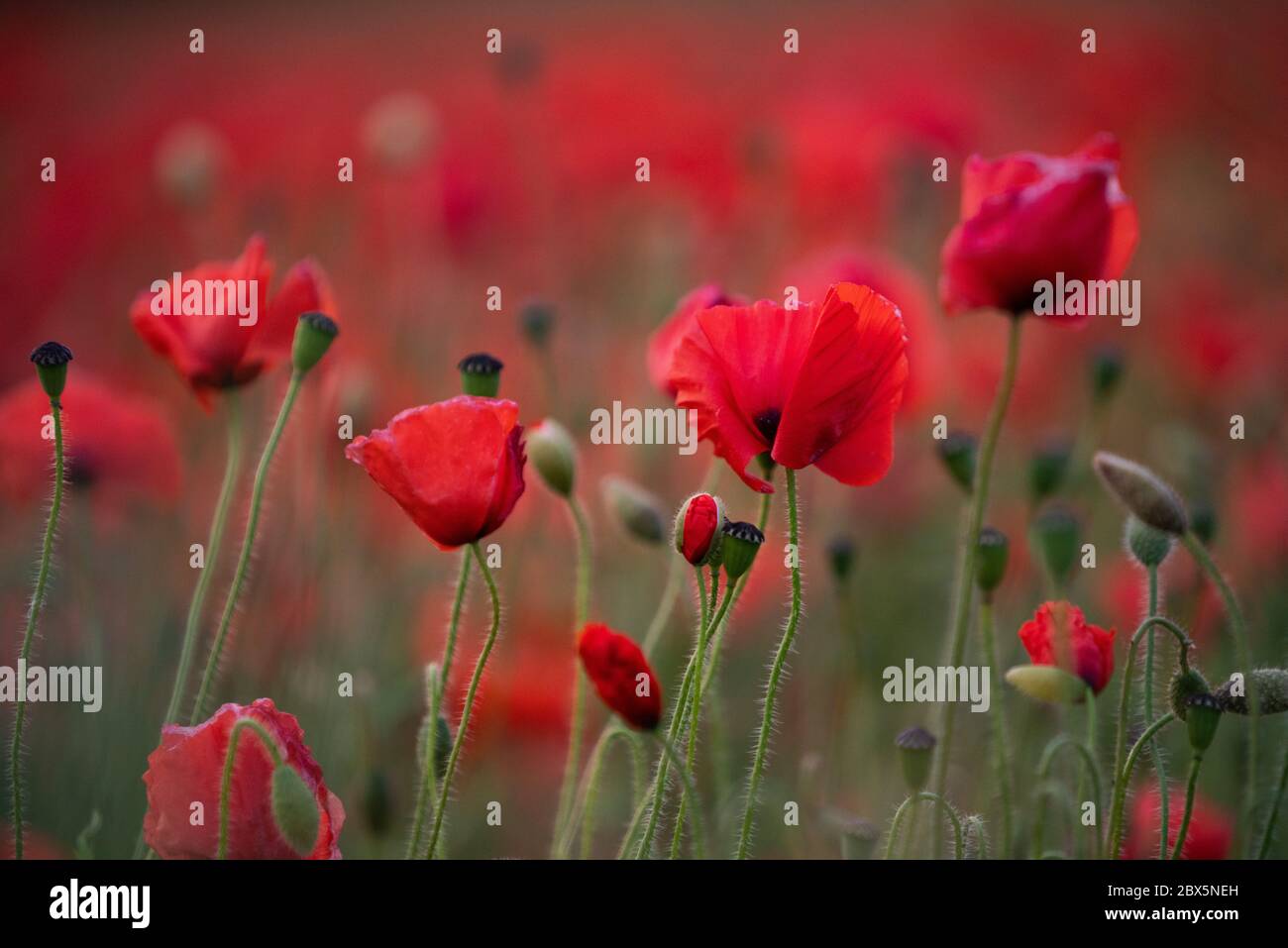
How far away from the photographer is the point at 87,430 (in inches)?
54.0

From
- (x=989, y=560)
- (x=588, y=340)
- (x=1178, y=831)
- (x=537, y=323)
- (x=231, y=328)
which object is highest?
(x=588, y=340)

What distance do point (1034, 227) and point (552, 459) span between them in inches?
18.0

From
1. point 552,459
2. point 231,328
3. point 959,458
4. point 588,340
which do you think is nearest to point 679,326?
point 552,459

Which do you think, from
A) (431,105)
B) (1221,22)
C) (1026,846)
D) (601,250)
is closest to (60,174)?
(431,105)

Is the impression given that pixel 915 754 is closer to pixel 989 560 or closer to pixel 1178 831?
pixel 989 560

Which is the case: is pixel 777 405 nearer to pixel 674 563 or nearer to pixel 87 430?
pixel 674 563

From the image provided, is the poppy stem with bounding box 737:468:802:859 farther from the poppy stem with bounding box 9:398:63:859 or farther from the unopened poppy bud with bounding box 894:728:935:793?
the poppy stem with bounding box 9:398:63:859

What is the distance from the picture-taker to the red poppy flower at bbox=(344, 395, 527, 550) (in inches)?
36.5

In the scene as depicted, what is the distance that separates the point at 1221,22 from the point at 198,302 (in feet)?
7.13

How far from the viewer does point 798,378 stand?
0.93m

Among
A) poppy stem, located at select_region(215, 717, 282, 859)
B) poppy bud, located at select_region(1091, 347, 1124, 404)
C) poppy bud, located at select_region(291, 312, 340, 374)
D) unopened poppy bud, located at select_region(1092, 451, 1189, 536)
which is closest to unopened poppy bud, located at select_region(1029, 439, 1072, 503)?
poppy bud, located at select_region(1091, 347, 1124, 404)

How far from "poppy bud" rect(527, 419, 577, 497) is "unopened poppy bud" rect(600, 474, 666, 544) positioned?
9 cm

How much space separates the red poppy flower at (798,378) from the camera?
0.94 m

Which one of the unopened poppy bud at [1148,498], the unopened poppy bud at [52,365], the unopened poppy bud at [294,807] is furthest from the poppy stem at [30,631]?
the unopened poppy bud at [1148,498]
